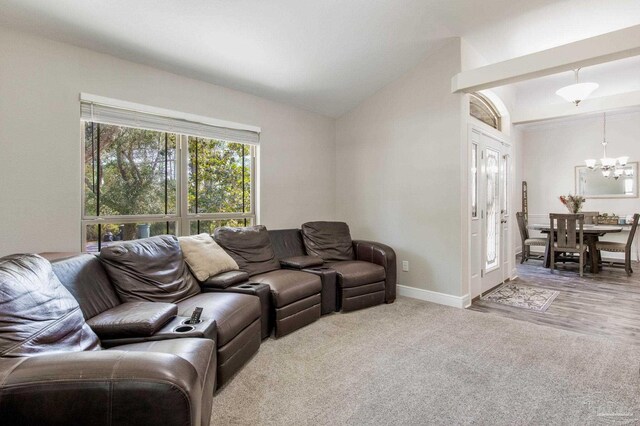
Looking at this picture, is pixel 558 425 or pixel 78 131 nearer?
pixel 558 425

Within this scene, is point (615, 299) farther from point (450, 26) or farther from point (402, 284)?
point (450, 26)

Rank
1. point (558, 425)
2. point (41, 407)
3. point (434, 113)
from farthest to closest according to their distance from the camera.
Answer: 1. point (434, 113)
2. point (558, 425)
3. point (41, 407)

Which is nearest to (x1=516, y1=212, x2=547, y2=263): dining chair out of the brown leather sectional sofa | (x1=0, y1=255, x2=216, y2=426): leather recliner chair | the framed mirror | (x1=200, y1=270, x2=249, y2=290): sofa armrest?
the framed mirror

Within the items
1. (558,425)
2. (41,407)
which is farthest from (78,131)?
(558,425)

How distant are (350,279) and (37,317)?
8.49ft

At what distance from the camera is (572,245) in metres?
5.45

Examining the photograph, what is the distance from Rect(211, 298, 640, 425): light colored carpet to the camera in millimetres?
1869

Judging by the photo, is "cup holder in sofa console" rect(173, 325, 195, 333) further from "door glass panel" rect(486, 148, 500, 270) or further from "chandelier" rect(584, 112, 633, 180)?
"chandelier" rect(584, 112, 633, 180)

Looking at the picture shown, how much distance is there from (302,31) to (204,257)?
220 cm

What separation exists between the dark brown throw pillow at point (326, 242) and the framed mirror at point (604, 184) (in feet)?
18.9

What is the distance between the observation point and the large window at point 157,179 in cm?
289

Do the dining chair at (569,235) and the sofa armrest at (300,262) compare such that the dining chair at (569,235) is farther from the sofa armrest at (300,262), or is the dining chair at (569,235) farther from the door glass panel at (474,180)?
the sofa armrest at (300,262)

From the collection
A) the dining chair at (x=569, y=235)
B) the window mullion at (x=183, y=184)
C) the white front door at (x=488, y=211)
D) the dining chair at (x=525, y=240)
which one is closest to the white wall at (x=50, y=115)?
the window mullion at (x=183, y=184)

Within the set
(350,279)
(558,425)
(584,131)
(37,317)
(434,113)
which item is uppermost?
(584,131)
